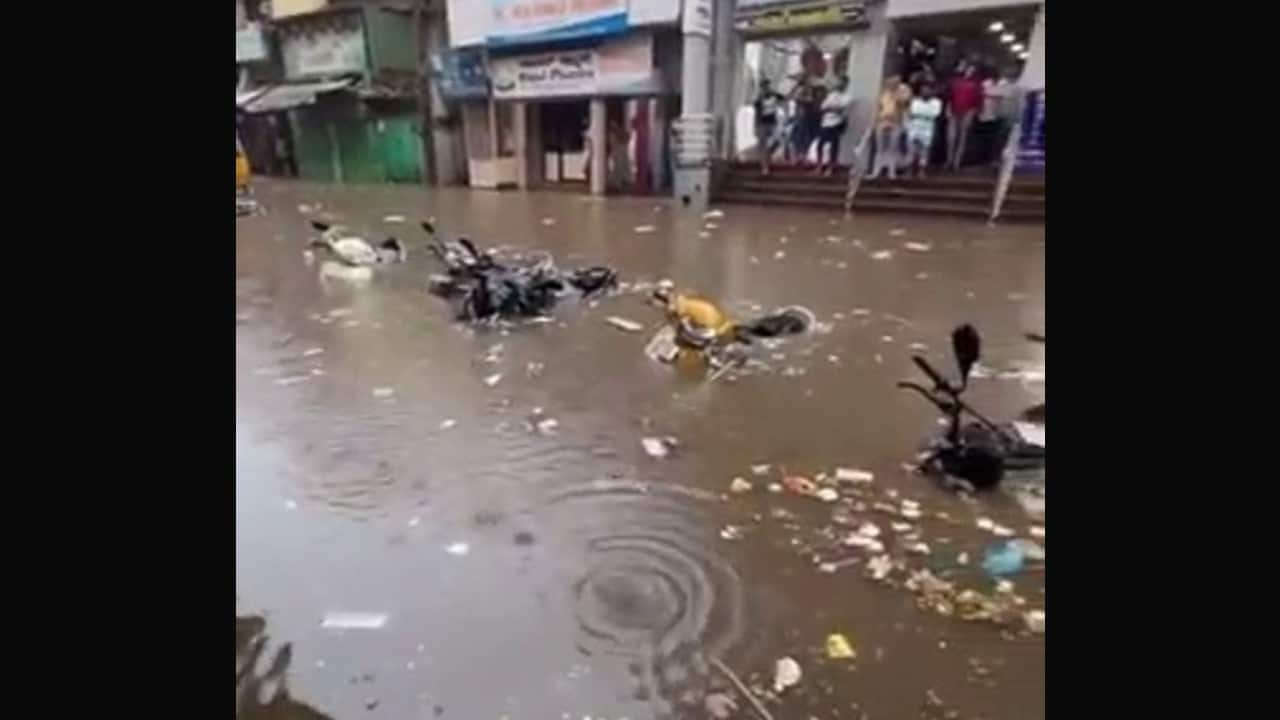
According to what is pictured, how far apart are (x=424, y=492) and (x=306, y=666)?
3.83ft

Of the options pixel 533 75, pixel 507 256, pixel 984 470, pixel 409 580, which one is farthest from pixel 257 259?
pixel 533 75

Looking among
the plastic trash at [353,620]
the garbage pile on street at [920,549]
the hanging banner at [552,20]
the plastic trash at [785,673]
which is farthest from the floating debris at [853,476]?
the hanging banner at [552,20]

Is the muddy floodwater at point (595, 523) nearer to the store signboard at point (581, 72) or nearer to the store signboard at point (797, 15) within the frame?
the store signboard at point (797, 15)

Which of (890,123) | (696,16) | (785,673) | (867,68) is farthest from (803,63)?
(785,673)

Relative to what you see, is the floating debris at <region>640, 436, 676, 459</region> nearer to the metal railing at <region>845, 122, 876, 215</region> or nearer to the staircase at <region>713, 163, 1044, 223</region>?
the staircase at <region>713, 163, 1044, 223</region>

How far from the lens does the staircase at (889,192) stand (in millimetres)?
12688

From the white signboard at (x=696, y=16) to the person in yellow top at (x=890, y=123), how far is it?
399 cm

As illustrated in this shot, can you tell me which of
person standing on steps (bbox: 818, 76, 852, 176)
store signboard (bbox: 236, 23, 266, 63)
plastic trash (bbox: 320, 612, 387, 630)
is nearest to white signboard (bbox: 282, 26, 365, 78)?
store signboard (bbox: 236, 23, 266, 63)

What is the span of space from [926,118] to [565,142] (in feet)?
32.9

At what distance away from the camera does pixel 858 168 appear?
14367 millimetres

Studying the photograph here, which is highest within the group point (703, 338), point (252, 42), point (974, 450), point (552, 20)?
point (252, 42)

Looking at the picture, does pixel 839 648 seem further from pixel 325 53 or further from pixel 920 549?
pixel 325 53

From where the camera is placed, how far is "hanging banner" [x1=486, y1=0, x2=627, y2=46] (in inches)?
700

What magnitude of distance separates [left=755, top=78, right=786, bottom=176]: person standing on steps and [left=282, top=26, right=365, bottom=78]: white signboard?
13.4 metres
